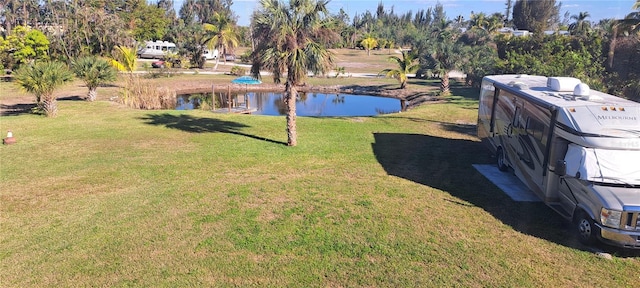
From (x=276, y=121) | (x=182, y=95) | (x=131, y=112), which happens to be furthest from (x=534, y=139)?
(x=182, y=95)

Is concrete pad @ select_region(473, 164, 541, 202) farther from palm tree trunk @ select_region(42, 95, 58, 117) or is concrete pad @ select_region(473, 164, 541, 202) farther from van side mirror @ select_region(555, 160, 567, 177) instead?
palm tree trunk @ select_region(42, 95, 58, 117)

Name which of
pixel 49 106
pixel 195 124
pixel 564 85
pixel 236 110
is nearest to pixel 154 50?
pixel 236 110

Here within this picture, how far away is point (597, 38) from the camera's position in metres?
30.4

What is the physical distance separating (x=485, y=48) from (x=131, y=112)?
2615cm

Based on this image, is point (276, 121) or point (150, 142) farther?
point (276, 121)

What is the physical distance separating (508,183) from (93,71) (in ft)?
76.8

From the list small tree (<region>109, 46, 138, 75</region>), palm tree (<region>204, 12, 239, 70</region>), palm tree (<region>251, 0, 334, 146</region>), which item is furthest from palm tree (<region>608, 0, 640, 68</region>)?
palm tree (<region>204, 12, 239, 70</region>)

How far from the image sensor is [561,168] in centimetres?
942

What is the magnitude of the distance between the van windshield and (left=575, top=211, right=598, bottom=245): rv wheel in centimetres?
82

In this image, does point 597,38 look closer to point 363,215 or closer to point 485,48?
point 485,48

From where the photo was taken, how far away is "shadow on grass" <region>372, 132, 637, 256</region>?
31.8ft

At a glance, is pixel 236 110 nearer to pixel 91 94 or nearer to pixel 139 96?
pixel 139 96

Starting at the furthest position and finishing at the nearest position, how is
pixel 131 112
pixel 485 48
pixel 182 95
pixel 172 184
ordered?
pixel 182 95 < pixel 485 48 < pixel 131 112 < pixel 172 184

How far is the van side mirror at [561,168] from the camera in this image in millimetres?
9391
